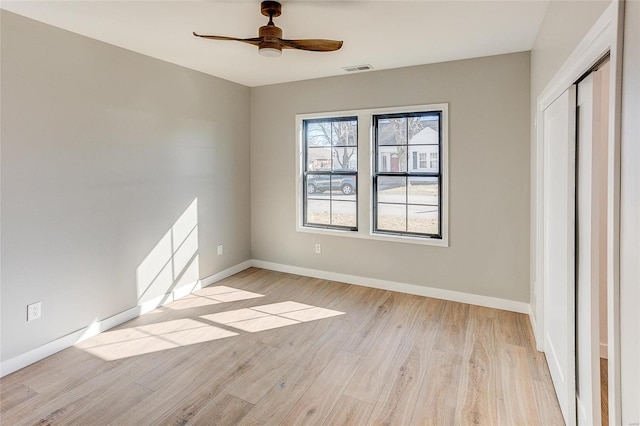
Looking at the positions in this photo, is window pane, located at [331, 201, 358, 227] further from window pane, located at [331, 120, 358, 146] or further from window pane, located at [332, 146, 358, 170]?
window pane, located at [331, 120, 358, 146]

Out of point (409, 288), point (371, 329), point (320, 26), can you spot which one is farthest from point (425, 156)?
point (371, 329)

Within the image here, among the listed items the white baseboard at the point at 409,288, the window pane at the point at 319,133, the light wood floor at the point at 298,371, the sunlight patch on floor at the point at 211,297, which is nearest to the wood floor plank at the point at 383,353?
the light wood floor at the point at 298,371

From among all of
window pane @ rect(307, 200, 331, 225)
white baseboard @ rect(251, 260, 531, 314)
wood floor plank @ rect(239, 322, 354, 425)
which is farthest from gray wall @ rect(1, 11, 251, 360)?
wood floor plank @ rect(239, 322, 354, 425)

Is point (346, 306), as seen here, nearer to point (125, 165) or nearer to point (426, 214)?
point (426, 214)

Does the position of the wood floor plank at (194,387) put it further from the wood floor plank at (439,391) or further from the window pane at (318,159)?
the window pane at (318,159)

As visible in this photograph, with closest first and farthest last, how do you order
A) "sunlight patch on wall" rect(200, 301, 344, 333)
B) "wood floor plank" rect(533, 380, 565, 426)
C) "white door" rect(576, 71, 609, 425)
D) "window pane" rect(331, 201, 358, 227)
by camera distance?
"white door" rect(576, 71, 609, 425) → "wood floor plank" rect(533, 380, 565, 426) → "sunlight patch on wall" rect(200, 301, 344, 333) → "window pane" rect(331, 201, 358, 227)

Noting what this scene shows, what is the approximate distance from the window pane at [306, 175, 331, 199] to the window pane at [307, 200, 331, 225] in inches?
3.4

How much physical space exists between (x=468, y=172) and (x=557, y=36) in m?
1.75

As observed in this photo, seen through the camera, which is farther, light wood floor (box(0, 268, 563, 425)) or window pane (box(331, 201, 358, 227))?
window pane (box(331, 201, 358, 227))

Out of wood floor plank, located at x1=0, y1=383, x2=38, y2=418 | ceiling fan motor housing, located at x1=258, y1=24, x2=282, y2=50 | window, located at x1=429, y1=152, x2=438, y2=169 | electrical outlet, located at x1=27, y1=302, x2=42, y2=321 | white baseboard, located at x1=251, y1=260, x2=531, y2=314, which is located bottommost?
wood floor plank, located at x1=0, y1=383, x2=38, y2=418

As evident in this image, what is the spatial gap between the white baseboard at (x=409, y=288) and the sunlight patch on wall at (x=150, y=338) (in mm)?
1715

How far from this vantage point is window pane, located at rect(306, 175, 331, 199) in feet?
15.4

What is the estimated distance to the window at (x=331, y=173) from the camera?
4.46m

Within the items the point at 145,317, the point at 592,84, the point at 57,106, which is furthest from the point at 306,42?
the point at 145,317
